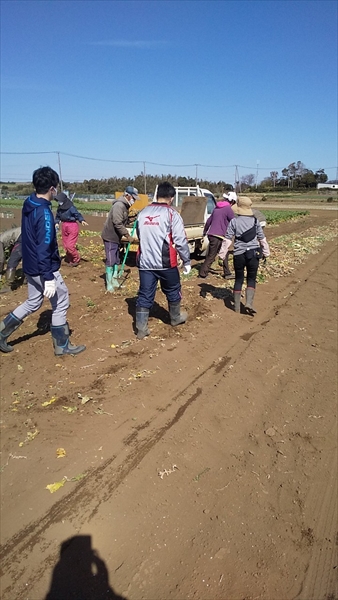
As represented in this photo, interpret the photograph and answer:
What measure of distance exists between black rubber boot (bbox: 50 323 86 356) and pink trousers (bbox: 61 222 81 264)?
5.14 meters

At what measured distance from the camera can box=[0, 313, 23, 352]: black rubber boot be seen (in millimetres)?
5465

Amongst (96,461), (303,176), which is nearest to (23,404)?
(96,461)

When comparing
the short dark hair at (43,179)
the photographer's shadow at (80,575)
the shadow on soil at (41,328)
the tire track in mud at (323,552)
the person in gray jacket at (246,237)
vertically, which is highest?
the short dark hair at (43,179)

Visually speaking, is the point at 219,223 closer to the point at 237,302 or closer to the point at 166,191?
the point at 237,302

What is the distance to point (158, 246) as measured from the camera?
5.80 metres

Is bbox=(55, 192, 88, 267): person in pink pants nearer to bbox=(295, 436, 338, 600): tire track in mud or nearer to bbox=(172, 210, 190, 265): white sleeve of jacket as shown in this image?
bbox=(172, 210, 190, 265): white sleeve of jacket

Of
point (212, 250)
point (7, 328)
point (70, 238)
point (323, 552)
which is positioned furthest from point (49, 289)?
point (70, 238)

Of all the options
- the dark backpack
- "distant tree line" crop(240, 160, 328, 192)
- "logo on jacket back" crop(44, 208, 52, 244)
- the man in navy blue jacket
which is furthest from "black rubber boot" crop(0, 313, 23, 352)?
"distant tree line" crop(240, 160, 328, 192)

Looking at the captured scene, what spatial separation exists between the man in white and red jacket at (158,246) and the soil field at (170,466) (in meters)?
0.62

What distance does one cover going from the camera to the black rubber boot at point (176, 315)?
632cm

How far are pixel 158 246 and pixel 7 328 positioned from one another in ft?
7.55

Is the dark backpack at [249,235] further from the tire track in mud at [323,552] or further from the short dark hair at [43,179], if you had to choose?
the tire track in mud at [323,552]

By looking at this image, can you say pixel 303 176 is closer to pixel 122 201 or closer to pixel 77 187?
pixel 77 187

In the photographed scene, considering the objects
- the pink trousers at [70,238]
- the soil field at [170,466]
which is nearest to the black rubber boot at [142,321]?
the soil field at [170,466]
